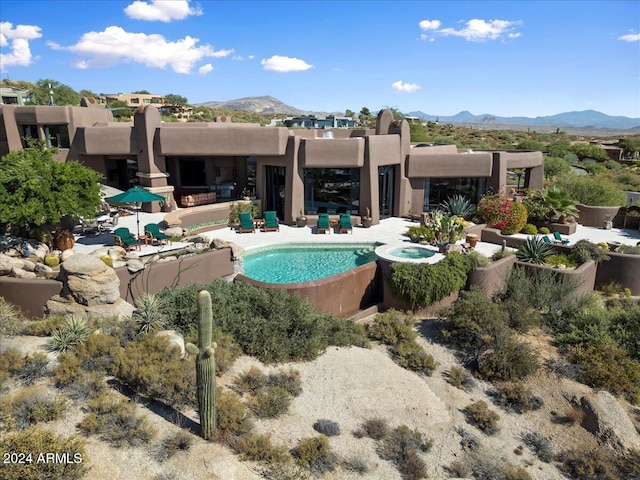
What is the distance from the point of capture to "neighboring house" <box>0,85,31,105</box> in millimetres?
57434

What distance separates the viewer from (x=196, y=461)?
7008 millimetres

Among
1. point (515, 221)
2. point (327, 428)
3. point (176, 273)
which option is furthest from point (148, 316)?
point (515, 221)

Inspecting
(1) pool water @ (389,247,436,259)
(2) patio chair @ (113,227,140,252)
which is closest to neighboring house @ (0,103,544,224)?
(1) pool water @ (389,247,436,259)

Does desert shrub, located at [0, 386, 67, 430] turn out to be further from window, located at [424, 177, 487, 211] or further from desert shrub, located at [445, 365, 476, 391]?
window, located at [424, 177, 487, 211]

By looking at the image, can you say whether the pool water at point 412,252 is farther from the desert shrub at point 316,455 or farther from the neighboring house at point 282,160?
the desert shrub at point 316,455

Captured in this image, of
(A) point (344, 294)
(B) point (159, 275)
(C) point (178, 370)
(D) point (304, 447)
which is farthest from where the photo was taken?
(A) point (344, 294)

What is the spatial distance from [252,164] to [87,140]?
894 centimetres

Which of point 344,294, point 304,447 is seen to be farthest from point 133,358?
point 344,294

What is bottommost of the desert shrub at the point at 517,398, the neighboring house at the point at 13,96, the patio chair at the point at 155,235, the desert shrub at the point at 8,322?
the desert shrub at the point at 517,398

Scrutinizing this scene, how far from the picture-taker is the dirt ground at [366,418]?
692cm

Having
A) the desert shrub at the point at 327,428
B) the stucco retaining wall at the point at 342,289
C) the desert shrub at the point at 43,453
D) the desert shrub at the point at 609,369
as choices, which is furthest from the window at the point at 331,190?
the desert shrub at the point at 43,453

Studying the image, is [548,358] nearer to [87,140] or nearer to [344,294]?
[344,294]

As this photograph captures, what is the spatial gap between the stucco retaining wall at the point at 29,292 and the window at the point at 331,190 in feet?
44.1

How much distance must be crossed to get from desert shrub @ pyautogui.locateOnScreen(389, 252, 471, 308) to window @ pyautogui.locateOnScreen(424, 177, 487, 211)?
33.0ft
